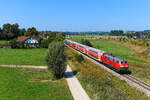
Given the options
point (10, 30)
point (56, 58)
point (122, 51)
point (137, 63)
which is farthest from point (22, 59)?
point (10, 30)

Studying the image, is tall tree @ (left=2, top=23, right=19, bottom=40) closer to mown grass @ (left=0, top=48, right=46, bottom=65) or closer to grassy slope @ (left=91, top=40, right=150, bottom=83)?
mown grass @ (left=0, top=48, right=46, bottom=65)

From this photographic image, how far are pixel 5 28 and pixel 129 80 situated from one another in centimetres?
11017

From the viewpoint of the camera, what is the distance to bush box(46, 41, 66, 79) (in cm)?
2412

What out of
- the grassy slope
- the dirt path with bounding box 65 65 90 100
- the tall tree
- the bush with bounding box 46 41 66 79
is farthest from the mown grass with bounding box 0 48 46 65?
the tall tree

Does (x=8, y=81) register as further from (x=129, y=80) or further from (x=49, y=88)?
(x=129, y=80)

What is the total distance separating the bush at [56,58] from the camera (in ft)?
79.2

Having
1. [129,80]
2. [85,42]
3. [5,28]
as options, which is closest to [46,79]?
[129,80]

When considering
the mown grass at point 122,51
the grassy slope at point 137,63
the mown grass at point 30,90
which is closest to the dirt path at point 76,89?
the mown grass at point 30,90

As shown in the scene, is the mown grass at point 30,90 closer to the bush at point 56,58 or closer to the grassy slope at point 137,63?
the bush at point 56,58

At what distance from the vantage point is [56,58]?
24.2 meters

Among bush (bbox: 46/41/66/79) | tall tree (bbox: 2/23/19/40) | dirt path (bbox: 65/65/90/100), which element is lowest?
dirt path (bbox: 65/65/90/100)

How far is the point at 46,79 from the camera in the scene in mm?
25078

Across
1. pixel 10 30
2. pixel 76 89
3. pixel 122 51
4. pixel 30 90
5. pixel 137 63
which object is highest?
pixel 10 30

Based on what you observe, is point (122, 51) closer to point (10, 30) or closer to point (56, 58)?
point (56, 58)
